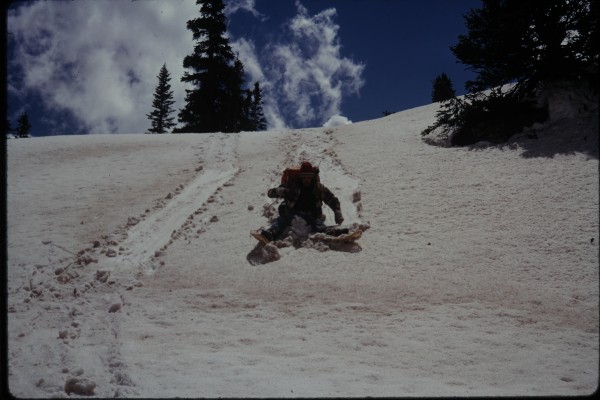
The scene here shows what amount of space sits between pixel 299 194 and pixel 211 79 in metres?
26.5

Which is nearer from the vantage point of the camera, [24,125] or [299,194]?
[299,194]

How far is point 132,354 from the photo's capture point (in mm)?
4098

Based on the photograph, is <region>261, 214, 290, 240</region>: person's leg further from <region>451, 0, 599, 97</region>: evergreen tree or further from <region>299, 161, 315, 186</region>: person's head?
<region>451, 0, 599, 97</region>: evergreen tree

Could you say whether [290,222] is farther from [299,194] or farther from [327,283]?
[327,283]

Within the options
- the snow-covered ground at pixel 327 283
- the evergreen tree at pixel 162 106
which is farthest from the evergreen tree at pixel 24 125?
the snow-covered ground at pixel 327 283

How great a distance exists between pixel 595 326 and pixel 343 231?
13.6ft

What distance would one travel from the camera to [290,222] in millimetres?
7699

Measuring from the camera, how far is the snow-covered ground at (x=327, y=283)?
12.1 ft

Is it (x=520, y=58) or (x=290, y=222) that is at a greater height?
(x=520, y=58)

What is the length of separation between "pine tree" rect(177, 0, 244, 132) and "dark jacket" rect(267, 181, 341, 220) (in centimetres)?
2447

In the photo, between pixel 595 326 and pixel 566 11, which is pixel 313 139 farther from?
pixel 595 326

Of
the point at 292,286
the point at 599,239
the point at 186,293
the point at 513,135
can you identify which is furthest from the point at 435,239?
the point at 513,135

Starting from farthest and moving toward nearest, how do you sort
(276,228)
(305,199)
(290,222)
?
(305,199) → (290,222) → (276,228)

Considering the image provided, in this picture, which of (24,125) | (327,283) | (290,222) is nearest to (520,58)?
(290,222)
